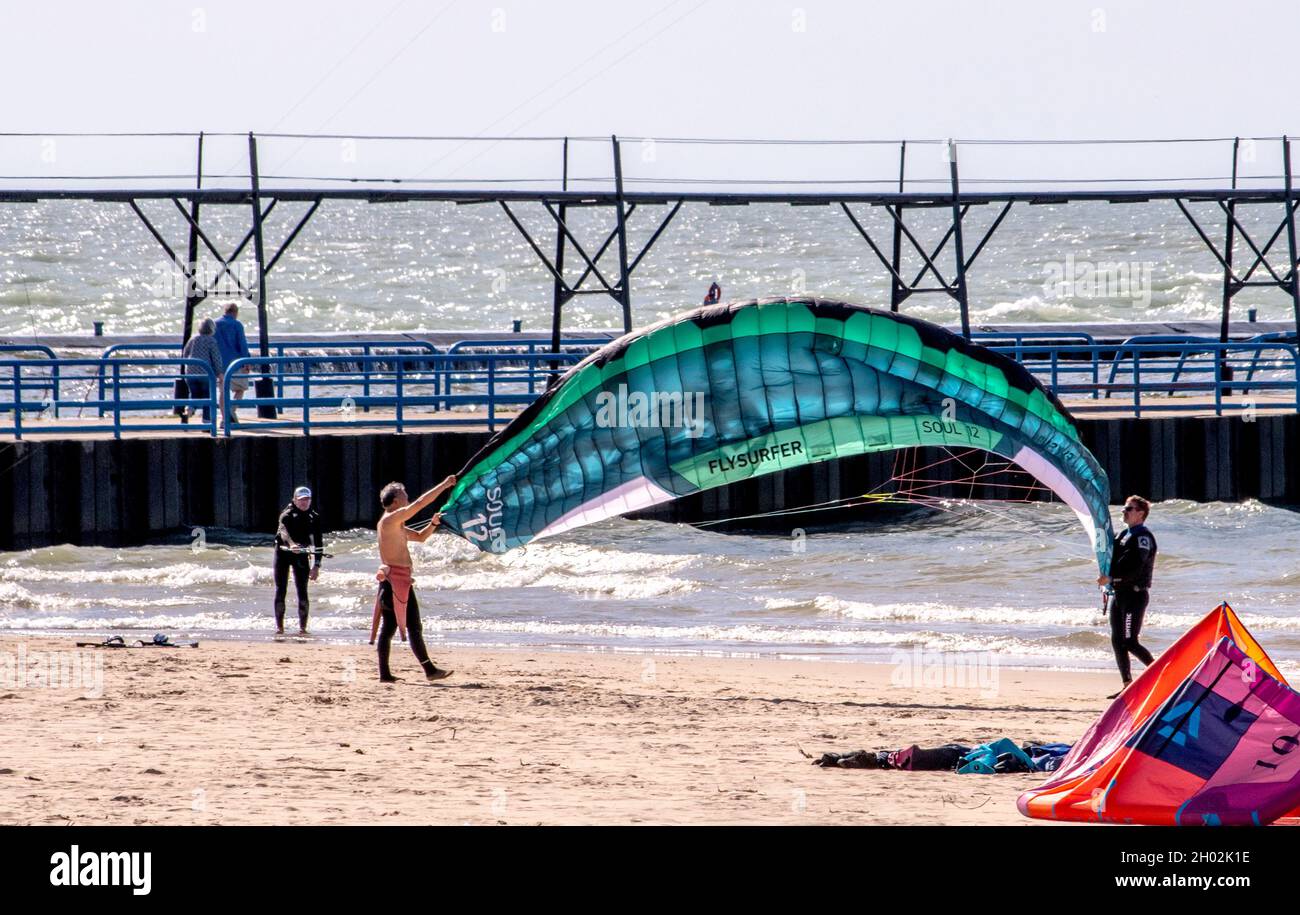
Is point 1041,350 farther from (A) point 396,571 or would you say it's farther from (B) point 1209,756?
(B) point 1209,756

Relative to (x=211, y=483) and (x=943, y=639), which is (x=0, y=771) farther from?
(x=211, y=483)

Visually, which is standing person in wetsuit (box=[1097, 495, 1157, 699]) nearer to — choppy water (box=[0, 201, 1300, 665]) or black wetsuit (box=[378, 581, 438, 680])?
choppy water (box=[0, 201, 1300, 665])

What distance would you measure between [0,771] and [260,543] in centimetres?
1271

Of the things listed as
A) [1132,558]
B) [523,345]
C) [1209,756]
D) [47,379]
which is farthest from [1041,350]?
[1209,756]

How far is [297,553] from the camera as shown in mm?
14844

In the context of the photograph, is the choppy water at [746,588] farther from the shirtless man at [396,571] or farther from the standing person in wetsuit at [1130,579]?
the shirtless man at [396,571]

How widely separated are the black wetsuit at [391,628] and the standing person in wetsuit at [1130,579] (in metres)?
4.95

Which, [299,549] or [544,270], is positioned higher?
[544,270]

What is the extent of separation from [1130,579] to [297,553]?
7.72m

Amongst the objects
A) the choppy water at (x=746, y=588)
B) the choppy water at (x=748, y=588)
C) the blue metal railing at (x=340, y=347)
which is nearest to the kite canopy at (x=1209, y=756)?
the choppy water at (x=746, y=588)

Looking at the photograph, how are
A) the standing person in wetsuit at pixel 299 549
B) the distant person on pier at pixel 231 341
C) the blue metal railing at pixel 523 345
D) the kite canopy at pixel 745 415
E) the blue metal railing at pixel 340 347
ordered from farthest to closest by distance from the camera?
1. the blue metal railing at pixel 340 347
2. the blue metal railing at pixel 523 345
3. the distant person on pier at pixel 231 341
4. the standing person in wetsuit at pixel 299 549
5. the kite canopy at pixel 745 415

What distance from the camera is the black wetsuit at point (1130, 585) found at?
1123 cm
